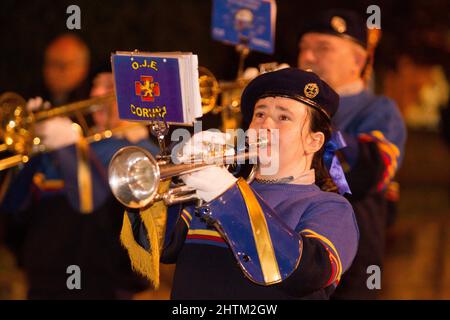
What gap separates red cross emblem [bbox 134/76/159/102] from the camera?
10.3ft

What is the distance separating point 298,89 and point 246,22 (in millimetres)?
1685

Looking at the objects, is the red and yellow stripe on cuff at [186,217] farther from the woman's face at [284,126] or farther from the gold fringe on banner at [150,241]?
the woman's face at [284,126]

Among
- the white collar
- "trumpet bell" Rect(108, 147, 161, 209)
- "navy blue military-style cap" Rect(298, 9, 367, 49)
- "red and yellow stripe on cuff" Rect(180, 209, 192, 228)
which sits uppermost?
"navy blue military-style cap" Rect(298, 9, 367, 49)

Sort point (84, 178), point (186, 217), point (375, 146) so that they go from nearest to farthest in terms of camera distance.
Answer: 1. point (186, 217)
2. point (375, 146)
3. point (84, 178)

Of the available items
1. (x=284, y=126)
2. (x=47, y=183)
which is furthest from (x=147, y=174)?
(x=47, y=183)

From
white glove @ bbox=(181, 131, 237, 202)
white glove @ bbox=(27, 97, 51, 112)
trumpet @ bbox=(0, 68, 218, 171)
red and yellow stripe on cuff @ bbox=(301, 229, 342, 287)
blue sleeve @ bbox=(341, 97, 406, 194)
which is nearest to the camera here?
white glove @ bbox=(181, 131, 237, 202)

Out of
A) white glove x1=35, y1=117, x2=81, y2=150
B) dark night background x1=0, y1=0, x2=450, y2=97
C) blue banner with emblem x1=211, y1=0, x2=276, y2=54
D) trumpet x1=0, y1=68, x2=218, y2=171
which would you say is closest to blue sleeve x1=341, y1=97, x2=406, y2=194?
blue banner with emblem x1=211, y1=0, x2=276, y2=54

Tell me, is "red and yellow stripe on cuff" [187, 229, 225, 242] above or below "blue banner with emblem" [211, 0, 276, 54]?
below

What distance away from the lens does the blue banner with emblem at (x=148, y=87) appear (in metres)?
3.10

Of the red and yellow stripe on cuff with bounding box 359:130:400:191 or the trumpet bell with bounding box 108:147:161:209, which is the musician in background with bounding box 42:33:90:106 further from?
the trumpet bell with bounding box 108:147:161:209

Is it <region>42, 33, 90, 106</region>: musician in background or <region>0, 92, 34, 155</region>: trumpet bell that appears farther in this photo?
<region>42, 33, 90, 106</region>: musician in background

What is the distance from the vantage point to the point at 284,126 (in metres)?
3.28

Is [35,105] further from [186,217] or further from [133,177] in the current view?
[133,177]
